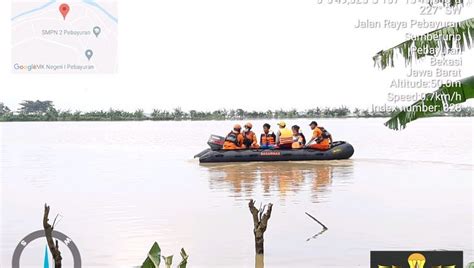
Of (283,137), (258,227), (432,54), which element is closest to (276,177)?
(283,137)

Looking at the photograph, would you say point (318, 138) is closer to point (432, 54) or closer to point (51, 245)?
point (432, 54)

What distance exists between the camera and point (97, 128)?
45.1ft

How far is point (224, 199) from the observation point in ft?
22.5

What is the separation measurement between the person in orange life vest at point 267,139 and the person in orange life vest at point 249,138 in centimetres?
8

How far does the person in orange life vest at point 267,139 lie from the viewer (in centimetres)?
746

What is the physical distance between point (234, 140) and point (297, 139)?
72cm

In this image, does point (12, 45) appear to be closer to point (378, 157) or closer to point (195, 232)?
point (195, 232)

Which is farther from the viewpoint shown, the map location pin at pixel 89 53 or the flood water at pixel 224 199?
the flood water at pixel 224 199

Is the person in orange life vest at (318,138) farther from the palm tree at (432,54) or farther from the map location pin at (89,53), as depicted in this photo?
the map location pin at (89,53)

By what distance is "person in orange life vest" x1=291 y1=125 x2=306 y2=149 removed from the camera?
7.78 meters

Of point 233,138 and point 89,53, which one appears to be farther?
point 233,138

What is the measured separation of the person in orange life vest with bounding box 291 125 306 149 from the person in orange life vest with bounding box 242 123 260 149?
44cm
